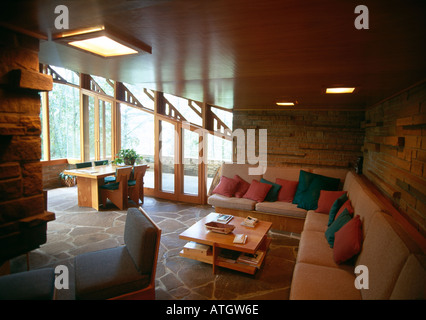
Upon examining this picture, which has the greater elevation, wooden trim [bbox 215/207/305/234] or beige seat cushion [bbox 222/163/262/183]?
beige seat cushion [bbox 222/163/262/183]

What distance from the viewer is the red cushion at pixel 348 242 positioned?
2398mm

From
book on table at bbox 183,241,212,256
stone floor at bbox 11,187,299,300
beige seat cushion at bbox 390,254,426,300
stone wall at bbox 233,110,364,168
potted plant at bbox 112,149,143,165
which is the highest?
stone wall at bbox 233,110,364,168

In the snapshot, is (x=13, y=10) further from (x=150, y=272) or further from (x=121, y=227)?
(x=121, y=227)

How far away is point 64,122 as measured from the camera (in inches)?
314

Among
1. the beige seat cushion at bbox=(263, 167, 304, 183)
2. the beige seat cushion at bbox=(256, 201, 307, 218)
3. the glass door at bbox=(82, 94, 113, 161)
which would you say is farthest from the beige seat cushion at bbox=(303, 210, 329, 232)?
the glass door at bbox=(82, 94, 113, 161)

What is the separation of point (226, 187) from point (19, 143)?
151 inches

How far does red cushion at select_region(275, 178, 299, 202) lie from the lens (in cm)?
487

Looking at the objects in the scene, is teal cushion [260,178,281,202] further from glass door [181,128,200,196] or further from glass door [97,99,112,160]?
glass door [97,99,112,160]

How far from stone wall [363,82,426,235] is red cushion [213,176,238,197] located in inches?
94.3

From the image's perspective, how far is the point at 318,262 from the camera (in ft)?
8.49

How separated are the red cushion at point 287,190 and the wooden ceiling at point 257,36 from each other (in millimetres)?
2568

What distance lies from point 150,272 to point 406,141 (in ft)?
9.01

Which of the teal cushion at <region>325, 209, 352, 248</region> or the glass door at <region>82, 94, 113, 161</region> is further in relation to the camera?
the glass door at <region>82, 94, 113, 161</region>

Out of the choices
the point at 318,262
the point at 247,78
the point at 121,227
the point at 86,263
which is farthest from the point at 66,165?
the point at 318,262
